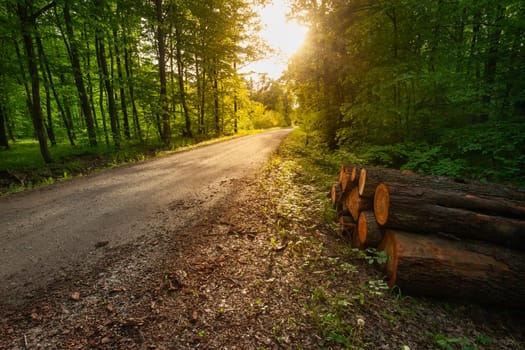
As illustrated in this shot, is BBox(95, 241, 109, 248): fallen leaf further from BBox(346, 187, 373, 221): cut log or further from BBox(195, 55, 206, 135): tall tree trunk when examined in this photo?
BBox(195, 55, 206, 135): tall tree trunk

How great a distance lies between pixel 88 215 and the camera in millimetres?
4398

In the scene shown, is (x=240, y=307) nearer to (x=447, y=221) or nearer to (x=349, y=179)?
(x=447, y=221)

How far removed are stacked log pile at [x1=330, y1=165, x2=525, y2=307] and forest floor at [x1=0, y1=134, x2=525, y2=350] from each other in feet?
0.86

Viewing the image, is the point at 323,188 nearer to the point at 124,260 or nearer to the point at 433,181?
the point at 433,181

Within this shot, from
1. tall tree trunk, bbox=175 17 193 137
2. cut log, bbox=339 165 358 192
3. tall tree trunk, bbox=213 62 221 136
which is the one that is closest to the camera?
cut log, bbox=339 165 358 192

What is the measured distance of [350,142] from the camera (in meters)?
8.86

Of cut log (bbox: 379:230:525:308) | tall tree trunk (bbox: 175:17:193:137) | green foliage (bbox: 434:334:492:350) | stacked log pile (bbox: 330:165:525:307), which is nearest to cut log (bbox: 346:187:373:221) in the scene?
stacked log pile (bbox: 330:165:525:307)

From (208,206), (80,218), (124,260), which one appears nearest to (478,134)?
(208,206)

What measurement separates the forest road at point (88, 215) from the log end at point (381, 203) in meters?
3.32

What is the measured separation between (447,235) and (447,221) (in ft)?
0.59

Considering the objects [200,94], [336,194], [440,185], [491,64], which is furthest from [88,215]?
[200,94]

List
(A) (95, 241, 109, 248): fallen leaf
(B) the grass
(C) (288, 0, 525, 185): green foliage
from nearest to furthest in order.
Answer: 1. (A) (95, 241, 109, 248): fallen leaf
2. (C) (288, 0, 525, 185): green foliage
3. (B) the grass

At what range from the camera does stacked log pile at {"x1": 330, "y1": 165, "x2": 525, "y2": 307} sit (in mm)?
2453

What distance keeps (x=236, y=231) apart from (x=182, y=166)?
552 cm
